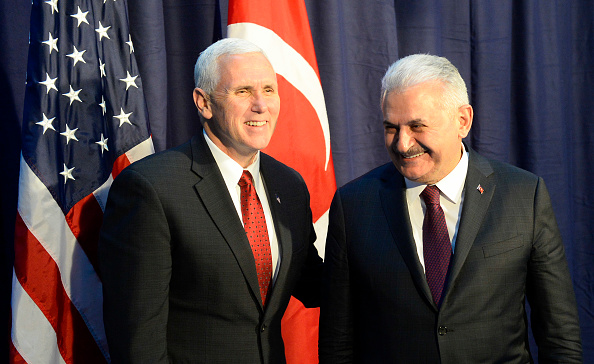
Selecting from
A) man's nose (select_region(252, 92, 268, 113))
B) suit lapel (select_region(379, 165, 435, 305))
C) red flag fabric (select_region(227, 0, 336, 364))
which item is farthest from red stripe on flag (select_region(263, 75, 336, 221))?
suit lapel (select_region(379, 165, 435, 305))

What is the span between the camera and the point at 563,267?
1337 mm

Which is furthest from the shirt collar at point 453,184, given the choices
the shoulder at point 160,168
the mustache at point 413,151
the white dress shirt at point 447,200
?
the shoulder at point 160,168

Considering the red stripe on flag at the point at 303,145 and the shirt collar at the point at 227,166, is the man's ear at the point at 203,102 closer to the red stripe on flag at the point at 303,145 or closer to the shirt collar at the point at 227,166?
the shirt collar at the point at 227,166

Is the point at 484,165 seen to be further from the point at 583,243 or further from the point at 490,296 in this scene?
the point at 583,243

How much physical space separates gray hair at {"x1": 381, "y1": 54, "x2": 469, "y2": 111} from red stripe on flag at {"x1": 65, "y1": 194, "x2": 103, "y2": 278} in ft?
3.71

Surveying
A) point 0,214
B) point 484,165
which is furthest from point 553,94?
point 0,214

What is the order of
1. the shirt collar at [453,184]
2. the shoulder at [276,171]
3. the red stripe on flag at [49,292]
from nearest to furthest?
the shirt collar at [453,184] < the shoulder at [276,171] < the red stripe on flag at [49,292]

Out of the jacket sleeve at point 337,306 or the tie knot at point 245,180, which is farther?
the tie knot at point 245,180

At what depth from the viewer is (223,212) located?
1.47 metres

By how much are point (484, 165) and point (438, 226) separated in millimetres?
227

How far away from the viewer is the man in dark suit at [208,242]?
137 cm

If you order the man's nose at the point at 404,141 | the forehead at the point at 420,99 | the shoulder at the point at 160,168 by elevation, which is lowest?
the shoulder at the point at 160,168

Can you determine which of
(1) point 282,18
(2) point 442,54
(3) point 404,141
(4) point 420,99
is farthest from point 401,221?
(2) point 442,54

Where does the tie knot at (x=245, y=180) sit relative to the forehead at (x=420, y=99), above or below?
below
